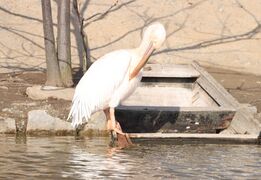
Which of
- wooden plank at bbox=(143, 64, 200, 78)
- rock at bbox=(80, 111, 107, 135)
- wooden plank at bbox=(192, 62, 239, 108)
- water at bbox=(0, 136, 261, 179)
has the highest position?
wooden plank at bbox=(143, 64, 200, 78)

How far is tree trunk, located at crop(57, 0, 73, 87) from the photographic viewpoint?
480 inches

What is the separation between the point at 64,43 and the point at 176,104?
2.13 m

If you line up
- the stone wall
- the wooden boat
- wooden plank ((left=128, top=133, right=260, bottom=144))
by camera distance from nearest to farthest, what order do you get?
wooden plank ((left=128, top=133, right=260, bottom=144))
the wooden boat
the stone wall

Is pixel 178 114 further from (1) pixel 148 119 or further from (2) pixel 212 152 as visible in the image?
(2) pixel 212 152

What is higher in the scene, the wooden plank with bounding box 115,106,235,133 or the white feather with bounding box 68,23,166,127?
the white feather with bounding box 68,23,166,127

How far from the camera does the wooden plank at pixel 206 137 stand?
951 centimetres

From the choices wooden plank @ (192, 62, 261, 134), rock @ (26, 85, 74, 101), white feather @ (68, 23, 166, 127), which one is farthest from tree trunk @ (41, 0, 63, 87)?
white feather @ (68, 23, 166, 127)

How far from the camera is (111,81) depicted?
9367mm

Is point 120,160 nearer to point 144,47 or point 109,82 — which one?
point 109,82

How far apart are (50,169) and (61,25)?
501cm

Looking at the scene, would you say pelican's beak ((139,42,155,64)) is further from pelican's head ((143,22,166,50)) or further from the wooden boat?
the wooden boat

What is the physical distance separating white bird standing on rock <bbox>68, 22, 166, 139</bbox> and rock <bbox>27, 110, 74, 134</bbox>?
57cm

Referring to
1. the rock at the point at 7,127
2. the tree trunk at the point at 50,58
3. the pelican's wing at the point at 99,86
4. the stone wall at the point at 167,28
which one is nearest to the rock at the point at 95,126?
the pelican's wing at the point at 99,86

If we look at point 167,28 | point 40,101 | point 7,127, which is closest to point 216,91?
point 40,101
